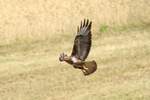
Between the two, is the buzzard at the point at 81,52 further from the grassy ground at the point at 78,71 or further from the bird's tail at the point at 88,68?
the grassy ground at the point at 78,71

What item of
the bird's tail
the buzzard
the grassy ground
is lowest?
the grassy ground

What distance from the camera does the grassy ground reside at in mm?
13969

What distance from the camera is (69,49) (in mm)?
17719

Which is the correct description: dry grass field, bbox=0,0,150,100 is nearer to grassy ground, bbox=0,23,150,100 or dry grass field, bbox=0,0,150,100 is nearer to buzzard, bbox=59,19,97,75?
grassy ground, bbox=0,23,150,100

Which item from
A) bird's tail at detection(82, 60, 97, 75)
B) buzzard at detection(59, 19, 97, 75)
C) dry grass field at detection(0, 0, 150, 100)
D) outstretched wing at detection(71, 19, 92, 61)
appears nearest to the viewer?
buzzard at detection(59, 19, 97, 75)

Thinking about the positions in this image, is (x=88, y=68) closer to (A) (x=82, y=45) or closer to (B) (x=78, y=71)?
(A) (x=82, y=45)

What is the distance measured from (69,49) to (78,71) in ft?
7.71

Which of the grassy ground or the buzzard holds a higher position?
the buzzard

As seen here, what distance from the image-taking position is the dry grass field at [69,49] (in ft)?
46.6

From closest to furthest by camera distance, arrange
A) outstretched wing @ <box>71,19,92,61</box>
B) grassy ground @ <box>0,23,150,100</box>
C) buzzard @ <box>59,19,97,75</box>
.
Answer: buzzard @ <box>59,19,97,75</box>
outstretched wing @ <box>71,19,92,61</box>
grassy ground @ <box>0,23,150,100</box>

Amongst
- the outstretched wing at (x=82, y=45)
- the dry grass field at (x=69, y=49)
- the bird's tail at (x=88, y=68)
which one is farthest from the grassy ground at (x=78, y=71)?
A: the outstretched wing at (x=82, y=45)

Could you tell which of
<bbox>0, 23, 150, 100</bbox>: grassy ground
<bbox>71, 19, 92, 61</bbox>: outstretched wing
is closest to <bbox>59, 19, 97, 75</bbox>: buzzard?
<bbox>71, 19, 92, 61</bbox>: outstretched wing

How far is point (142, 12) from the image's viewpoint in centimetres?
2081

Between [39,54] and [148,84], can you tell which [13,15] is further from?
[148,84]
